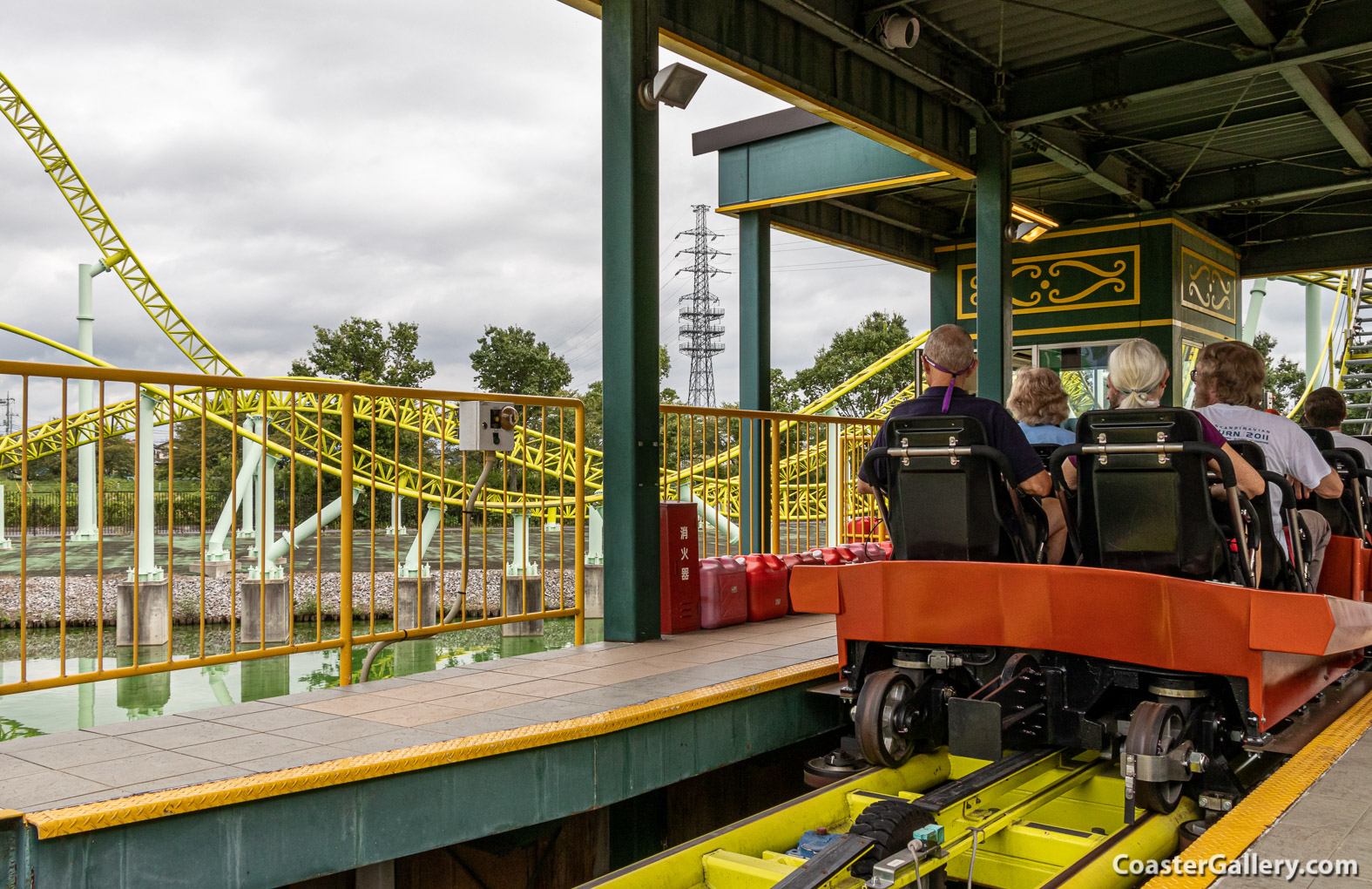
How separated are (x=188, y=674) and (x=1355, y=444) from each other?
20.5m

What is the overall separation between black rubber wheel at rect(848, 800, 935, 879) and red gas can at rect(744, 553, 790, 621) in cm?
309

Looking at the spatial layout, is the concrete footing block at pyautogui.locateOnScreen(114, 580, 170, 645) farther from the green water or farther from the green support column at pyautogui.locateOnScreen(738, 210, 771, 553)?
the green support column at pyautogui.locateOnScreen(738, 210, 771, 553)

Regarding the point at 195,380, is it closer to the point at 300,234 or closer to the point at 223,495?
the point at 223,495

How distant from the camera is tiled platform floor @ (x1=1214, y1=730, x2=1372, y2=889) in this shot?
2.20 meters

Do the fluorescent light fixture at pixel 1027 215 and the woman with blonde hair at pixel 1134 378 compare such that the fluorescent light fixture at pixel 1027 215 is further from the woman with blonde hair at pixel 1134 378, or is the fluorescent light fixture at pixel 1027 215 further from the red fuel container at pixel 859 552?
the woman with blonde hair at pixel 1134 378

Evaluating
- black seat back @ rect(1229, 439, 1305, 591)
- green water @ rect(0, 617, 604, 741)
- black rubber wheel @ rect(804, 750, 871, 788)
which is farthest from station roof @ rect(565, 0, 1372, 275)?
green water @ rect(0, 617, 604, 741)

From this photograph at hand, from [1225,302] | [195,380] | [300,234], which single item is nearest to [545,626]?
[1225,302]

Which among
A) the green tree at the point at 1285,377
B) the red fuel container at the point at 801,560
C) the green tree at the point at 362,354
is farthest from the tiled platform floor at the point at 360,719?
the green tree at the point at 1285,377

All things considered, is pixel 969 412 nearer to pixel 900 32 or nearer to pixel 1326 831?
pixel 1326 831

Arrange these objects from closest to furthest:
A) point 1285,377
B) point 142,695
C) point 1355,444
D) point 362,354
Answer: point 1355,444
point 142,695
point 362,354
point 1285,377

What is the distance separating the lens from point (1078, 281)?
473 inches

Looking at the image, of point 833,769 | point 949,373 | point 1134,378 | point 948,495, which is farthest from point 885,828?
point 1134,378

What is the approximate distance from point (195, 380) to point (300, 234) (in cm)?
11111

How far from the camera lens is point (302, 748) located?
3.12m
